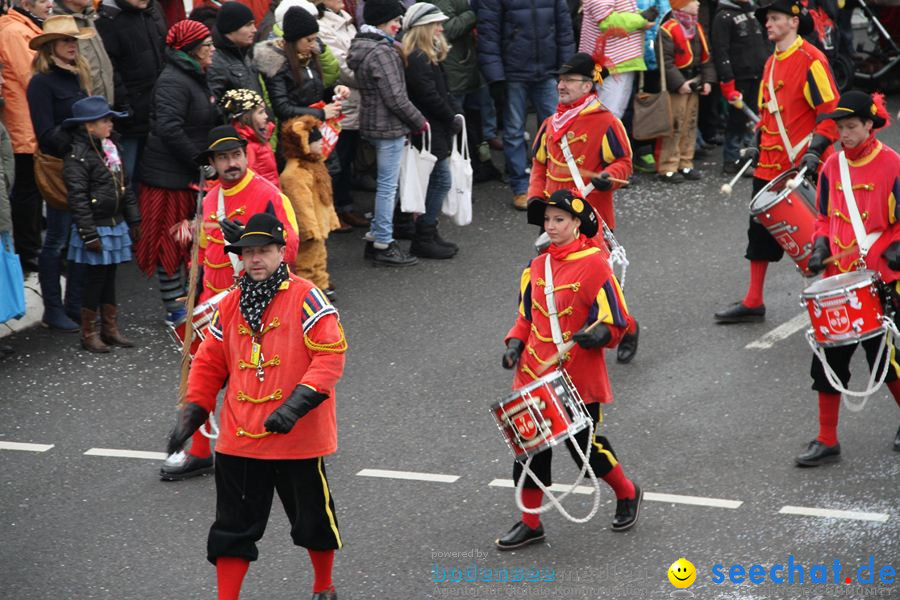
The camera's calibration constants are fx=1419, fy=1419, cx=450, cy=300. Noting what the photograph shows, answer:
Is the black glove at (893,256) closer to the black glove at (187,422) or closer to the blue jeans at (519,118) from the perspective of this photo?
the black glove at (187,422)

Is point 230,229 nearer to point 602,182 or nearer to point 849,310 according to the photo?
point 602,182

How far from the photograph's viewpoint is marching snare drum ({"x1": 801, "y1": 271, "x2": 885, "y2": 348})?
7105 millimetres

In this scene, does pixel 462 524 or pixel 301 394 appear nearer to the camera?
pixel 301 394

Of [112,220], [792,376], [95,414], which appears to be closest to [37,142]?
[112,220]

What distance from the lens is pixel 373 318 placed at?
33.8ft

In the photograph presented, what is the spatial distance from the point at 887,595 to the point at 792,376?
2.91 meters

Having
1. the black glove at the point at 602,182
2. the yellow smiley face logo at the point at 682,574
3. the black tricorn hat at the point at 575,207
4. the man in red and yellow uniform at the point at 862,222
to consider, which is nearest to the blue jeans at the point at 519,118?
the black glove at the point at 602,182

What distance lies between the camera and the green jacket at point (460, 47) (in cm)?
1270

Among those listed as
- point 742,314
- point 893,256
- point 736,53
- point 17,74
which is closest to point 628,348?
point 742,314

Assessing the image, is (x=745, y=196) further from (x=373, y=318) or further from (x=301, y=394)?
(x=301, y=394)

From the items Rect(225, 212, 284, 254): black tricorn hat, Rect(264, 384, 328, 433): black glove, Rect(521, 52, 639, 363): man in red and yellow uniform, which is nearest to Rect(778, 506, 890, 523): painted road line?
Rect(521, 52, 639, 363): man in red and yellow uniform

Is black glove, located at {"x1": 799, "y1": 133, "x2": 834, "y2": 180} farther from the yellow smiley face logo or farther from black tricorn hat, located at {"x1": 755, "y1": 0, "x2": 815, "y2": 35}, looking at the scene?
the yellow smiley face logo

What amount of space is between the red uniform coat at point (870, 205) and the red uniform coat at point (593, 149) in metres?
1.64

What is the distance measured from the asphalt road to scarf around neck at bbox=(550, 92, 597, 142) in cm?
155
